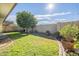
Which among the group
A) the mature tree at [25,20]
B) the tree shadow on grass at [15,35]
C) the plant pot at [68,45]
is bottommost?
the plant pot at [68,45]

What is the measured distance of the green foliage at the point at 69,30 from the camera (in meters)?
1.39

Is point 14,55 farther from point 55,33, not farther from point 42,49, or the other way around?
point 55,33

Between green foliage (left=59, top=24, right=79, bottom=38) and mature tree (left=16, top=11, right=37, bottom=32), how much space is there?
295 mm

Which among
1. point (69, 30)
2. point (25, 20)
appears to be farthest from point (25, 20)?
point (69, 30)

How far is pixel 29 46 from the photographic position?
1.38 m

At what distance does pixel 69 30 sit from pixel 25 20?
453 millimetres

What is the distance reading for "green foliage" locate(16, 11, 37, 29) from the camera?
1.40 m

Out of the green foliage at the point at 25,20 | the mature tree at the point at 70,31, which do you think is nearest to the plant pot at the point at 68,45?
the mature tree at the point at 70,31

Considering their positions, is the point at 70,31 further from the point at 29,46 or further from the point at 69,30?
the point at 29,46

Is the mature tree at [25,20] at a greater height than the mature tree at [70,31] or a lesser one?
greater

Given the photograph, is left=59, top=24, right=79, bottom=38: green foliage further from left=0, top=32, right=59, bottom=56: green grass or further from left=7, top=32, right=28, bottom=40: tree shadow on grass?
left=7, top=32, right=28, bottom=40: tree shadow on grass

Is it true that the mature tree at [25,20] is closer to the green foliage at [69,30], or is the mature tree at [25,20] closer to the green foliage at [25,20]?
the green foliage at [25,20]

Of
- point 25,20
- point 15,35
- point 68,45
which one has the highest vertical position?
point 25,20

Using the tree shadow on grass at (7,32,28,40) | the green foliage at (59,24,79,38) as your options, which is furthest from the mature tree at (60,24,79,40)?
the tree shadow on grass at (7,32,28,40)
